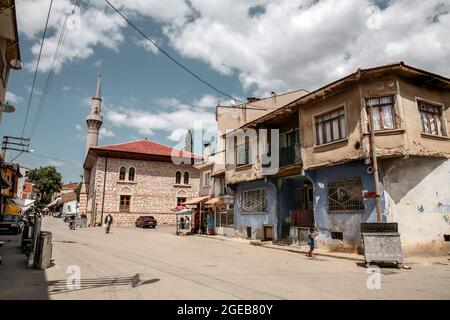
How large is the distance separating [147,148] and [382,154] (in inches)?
1320

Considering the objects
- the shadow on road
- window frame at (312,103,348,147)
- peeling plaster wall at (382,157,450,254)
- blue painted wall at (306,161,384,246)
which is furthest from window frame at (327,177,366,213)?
the shadow on road

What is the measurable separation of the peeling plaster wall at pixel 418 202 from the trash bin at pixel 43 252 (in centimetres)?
1245

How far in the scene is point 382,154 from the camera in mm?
12836

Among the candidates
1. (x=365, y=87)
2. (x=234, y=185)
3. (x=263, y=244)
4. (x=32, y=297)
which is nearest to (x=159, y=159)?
(x=234, y=185)

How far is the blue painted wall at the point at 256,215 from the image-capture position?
64.1 ft

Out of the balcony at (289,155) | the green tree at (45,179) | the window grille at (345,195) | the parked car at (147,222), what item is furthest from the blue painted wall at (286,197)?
the green tree at (45,179)

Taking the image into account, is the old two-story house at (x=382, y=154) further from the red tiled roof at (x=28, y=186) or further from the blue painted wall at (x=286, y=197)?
the red tiled roof at (x=28, y=186)

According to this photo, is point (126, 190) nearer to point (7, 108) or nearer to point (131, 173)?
point (131, 173)

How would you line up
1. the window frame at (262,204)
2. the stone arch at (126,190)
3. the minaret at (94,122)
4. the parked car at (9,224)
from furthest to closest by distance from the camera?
the minaret at (94,122) < the stone arch at (126,190) < the parked car at (9,224) < the window frame at (262,204)

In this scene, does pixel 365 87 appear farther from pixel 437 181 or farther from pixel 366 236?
pixel 366 236

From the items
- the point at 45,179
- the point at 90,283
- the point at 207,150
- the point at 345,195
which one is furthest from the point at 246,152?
the point at 45,179

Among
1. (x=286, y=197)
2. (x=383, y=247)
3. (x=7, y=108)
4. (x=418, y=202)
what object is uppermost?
(x=7, y=108)

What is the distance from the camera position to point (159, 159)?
4084 cm
